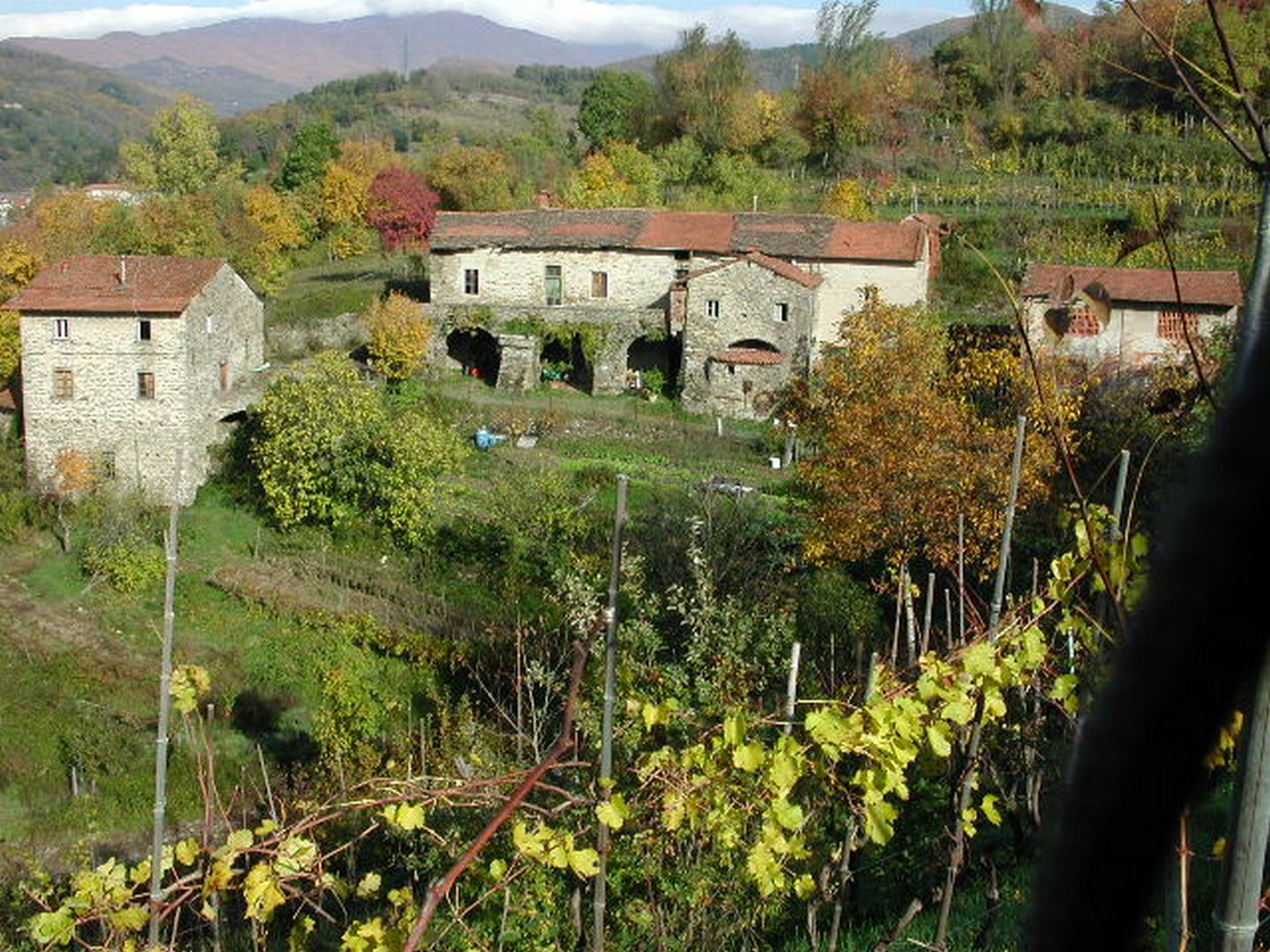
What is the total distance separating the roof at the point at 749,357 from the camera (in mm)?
25719

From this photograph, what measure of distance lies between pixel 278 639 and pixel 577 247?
542 inches

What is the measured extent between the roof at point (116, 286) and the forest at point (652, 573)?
2.54 meters

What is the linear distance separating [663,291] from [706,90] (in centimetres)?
1432

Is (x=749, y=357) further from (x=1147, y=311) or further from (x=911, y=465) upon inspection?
(x=911, y=465)

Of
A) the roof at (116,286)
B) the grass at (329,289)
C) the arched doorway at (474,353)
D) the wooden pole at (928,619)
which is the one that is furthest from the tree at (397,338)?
the wooden pole at (928,619)

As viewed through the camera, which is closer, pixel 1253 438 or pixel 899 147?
pixel 1253 438

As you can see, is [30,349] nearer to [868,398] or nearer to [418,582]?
[418,582]

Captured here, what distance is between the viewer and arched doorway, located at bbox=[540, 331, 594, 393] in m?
27.9

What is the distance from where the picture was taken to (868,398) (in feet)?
56.4

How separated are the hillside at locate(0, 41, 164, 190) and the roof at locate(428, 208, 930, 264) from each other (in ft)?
185

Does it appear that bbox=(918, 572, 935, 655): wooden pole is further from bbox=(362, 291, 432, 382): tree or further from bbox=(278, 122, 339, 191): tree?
bbox=(278, 122, 339, 191): tree

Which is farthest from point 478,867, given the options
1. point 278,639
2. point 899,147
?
point 899,147

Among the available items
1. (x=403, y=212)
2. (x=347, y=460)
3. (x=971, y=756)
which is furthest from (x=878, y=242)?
(x=971, y=756)

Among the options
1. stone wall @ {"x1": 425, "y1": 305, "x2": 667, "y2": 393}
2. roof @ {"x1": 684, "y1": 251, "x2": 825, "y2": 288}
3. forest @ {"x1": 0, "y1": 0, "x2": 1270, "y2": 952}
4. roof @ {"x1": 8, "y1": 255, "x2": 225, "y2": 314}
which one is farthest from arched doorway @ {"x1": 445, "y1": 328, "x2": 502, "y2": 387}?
roof @ {"x1": 8, "y1": 255, "x2": 225, "y2": 314}
